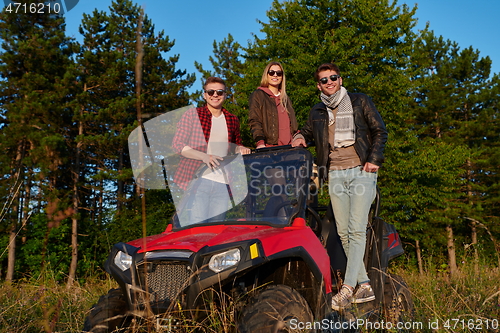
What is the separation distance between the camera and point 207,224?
10.9 ft

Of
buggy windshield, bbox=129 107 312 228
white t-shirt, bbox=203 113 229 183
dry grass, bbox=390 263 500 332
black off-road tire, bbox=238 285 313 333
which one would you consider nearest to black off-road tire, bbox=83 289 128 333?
Answer: buggy windshield, bbox=129 107 312 228

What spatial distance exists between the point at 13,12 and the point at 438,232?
24059 millimetres

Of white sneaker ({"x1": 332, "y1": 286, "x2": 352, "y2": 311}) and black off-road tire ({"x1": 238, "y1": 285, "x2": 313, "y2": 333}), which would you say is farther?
white sneaker ({"x1": 332, "y1": 286, "x2": 352, "y2": 311})

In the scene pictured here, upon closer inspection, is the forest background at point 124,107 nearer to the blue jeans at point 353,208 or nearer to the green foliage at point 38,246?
the green foliage at point 38,246

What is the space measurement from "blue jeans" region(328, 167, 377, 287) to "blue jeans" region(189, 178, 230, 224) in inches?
45.2

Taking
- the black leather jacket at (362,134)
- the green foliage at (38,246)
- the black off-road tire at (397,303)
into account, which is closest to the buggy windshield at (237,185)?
the black leather jacket at (362,134)

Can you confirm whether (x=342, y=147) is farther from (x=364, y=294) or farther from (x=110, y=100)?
(x=110, y=100)

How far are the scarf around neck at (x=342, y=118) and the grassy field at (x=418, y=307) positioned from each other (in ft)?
4.84

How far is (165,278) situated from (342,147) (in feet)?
6.86

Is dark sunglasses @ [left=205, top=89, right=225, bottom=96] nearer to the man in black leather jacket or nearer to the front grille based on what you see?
the man in black leather jacket

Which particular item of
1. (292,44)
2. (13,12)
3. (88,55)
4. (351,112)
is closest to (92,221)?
(88,55)

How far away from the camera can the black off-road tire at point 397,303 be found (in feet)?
12.3

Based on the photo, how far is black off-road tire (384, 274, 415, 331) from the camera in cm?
375

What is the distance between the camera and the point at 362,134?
4.01 metres
